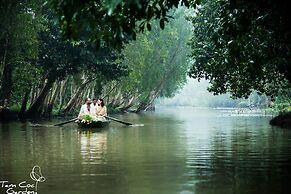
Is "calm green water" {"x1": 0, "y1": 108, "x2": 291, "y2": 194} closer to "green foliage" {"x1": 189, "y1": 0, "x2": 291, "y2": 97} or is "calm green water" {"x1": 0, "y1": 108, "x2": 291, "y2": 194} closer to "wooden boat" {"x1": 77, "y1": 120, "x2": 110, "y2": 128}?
"green foliage" {"x1": 189, "y1": 0, "x2": 291, "y2": 97}

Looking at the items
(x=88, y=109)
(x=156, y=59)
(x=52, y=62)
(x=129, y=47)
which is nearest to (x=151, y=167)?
(x=88, y=109)

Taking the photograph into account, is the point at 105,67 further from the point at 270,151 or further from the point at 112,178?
the point at 112,178

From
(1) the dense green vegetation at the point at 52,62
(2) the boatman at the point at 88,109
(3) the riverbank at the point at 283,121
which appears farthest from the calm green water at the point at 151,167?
(3) the riverbank at the point at 283,121

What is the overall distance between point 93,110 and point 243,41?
22080 mm

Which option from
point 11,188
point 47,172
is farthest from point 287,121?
point 11,188

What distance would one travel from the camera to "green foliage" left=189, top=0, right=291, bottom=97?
40.5 feet

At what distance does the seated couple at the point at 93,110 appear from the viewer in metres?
33.8

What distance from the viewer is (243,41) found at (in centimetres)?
1325

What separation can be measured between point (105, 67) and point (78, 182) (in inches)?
1505

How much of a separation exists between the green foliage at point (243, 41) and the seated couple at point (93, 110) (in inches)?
284

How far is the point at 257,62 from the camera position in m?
16.9

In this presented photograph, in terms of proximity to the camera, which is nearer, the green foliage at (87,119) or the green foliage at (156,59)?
the green foliage at (87,119)

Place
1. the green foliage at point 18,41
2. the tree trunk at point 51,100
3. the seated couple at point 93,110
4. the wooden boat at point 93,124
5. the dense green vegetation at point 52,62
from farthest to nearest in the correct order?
the tree trunk at point 51,100, the dense green vegetation at point 52,62, the green foliage at point 18,41, the seated couple at point 93,110, the wooden boat at point 93,124

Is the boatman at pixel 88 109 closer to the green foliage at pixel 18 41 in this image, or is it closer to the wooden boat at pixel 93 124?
the wooden boat at pixel 93 124
